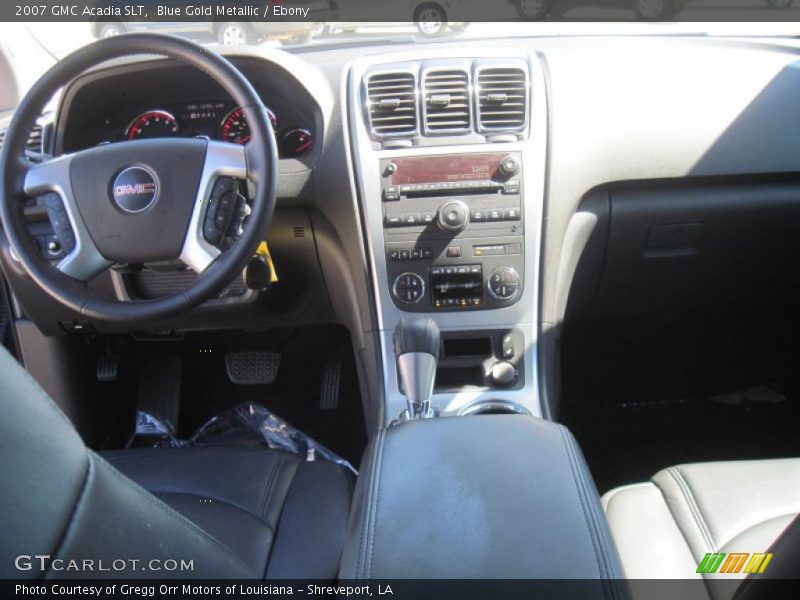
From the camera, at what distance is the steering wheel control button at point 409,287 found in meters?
1.94

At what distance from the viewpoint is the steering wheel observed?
60.1 inches

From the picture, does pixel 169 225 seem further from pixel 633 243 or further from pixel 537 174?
pixel 633 243

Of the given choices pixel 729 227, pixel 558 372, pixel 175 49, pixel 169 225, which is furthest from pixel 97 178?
pixel 729 227

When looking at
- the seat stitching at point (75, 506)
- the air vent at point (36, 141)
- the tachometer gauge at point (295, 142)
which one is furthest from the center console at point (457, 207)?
the seat stitching at point (75, 506)

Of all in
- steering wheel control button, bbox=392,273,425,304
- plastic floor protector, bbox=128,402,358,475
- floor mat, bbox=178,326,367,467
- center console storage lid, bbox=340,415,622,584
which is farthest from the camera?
floor mat, bbox=178,326,367,467

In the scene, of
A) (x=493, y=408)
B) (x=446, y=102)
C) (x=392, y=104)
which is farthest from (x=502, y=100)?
(x=493, y=408)

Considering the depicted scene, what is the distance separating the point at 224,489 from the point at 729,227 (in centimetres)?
153

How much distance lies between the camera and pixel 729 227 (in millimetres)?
1998

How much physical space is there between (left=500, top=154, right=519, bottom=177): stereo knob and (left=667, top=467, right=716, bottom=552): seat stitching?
0.84 meters

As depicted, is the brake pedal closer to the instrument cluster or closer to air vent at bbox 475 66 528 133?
the instrument cluster

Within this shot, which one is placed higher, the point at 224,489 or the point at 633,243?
the point at 633,243

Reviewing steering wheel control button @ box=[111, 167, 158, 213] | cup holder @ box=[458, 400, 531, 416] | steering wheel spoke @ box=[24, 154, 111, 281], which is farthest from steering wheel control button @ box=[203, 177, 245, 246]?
cup holder @ box=[458, 400, 531, 416]

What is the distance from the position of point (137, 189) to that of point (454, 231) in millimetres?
795

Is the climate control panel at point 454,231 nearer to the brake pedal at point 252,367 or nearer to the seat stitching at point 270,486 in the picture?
the seat stitching at point 270,486
